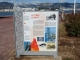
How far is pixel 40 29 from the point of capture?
8125 mm

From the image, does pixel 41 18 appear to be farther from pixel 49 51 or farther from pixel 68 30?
pixel 68 30

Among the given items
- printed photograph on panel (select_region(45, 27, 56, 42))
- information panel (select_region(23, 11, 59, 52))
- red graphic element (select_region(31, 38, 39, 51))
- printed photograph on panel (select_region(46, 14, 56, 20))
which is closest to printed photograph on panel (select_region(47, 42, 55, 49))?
information panel (select_region(23, 11, 59, 52))

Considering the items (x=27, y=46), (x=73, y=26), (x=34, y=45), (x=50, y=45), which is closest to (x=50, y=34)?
(x=50, y=45)

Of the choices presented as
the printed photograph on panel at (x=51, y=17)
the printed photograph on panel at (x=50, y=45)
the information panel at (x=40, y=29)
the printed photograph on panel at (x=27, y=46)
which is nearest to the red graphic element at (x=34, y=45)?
the information panel at (x=40, y=29)

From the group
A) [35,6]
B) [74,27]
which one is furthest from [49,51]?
[74,27]

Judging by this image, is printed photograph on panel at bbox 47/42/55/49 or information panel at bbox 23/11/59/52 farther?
printed photograph on panel at bbox 47/42/55/49

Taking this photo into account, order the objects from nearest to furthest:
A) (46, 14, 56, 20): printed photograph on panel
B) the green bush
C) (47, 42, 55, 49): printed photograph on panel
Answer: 1. (46, 14, 56, 20): printed photograph on panel
2. (47, 42, 55, 49): printed photograph on panel
3. the green bush

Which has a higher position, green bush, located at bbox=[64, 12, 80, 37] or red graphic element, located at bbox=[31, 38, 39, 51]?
green bush, located at bbox=[64, 12, 80, 37]

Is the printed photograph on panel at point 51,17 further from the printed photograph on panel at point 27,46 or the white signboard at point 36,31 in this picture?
the printed photograph on panel at point 27,46

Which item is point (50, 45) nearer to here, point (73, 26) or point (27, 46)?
point (27, 46)

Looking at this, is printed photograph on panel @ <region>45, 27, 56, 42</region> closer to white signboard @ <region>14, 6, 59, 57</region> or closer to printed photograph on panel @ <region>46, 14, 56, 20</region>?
white signboard @ <region>14, 6, 59, 57</region>

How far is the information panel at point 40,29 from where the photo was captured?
8.11 m

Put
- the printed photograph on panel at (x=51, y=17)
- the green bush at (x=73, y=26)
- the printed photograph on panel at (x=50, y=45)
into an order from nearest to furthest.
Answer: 1. the printed photograph on panel at (x=51, y=17)
2. the printed photograph on panel at (x=50, y=45)
3. the green bush at (x=73, y=26)

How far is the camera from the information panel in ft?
26.6
